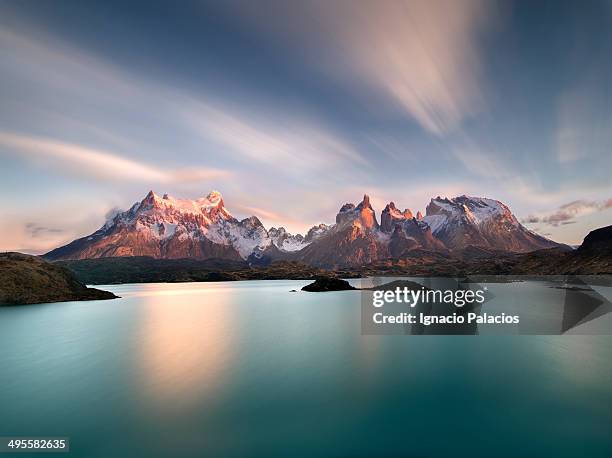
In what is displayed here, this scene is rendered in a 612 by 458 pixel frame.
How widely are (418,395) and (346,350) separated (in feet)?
57.2

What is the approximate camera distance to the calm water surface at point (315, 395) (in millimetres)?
18391

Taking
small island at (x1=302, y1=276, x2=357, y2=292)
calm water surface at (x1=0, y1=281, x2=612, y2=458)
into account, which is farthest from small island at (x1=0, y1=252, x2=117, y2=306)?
small island at (x1=302, y1=276, x2=357, y2=292)

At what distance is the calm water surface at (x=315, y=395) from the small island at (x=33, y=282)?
54.8m

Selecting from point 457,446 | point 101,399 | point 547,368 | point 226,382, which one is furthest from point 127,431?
point 547,368

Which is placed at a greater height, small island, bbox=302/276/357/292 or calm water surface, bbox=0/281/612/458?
calm water surface, bbox=0/281/612/458

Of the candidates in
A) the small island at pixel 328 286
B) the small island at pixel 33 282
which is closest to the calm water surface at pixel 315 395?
the small island at pixel 33 282

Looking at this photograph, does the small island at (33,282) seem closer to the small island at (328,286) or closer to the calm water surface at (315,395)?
the calm water surface at (315,395)

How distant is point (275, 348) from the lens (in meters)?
44.8

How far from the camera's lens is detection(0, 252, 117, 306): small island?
8984 cm

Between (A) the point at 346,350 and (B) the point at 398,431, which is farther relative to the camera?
(A) the point at 346,350

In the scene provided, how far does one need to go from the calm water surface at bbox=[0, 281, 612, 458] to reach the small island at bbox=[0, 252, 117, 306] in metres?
54.8

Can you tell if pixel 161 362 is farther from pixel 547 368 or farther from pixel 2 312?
pixel 2 312

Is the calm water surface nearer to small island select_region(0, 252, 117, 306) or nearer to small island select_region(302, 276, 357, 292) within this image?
small island select_region(0, 252, 117, 306)

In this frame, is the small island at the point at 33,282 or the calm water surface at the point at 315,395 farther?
the small island at the point at 33,282
